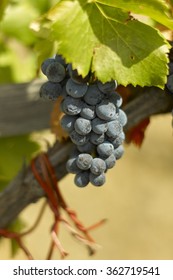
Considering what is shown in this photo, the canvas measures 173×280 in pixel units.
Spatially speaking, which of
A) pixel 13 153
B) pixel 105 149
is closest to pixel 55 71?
pixel 105 149

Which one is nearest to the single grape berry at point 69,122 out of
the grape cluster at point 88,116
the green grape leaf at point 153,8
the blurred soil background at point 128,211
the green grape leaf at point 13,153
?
the grape cluster at point 88,116

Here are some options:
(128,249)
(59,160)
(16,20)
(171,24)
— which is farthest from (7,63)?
(128,249)

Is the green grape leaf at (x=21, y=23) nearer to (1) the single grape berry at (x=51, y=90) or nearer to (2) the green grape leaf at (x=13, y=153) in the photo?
(2) the green grape leaf at (x=13, y=153)

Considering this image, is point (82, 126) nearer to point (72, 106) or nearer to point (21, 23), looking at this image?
point (72, 106)

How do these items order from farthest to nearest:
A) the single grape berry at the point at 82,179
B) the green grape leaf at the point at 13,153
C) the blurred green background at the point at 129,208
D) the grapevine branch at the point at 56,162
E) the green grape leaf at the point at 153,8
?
the blurred green background at the point at 129,208, the green grape leaf at the point at 13,153, the grapevine branch at the point at 56,162, the single grape berry at the point at 82,179, the green grape leaf at the point at 153,8

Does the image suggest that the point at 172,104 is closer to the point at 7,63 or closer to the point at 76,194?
the point at 7,63
